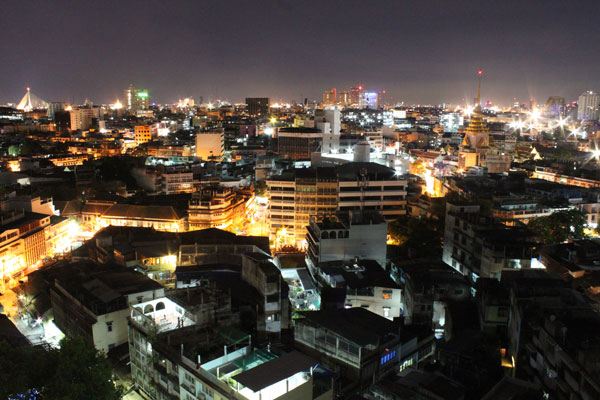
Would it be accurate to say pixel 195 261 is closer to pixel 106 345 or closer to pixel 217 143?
pixel 106 345

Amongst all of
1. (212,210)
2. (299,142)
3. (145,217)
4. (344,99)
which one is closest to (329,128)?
(299,142)

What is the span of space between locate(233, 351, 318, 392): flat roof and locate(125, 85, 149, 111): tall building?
136 meters

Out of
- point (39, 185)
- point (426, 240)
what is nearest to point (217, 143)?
point (39, 185)

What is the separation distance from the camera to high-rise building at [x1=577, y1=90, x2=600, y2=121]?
107688 millimetres

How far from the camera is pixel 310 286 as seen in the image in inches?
712

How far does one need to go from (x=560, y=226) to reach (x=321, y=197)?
11821 millimetres

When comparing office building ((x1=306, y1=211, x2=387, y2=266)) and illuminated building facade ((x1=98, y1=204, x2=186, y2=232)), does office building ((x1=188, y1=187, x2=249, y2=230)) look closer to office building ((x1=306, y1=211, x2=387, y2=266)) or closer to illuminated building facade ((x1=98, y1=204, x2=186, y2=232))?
illuminated building facade ((x1=98, y1=204, x2=186, y2=232))

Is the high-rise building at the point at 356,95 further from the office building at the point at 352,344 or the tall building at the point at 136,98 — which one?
the office building at the point at 352,344

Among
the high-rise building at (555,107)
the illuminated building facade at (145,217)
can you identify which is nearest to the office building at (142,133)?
the illuminated building facade at (145,217)

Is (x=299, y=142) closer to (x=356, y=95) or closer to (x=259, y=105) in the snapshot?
(x=259, y=105)

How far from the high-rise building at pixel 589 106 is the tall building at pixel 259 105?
69846mm

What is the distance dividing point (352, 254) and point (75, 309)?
395 inches

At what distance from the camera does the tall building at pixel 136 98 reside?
446 feet

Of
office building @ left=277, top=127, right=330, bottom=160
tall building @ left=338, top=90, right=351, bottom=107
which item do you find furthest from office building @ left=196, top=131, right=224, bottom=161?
tall building @ left=338, top=90, right=351, bottom=107
